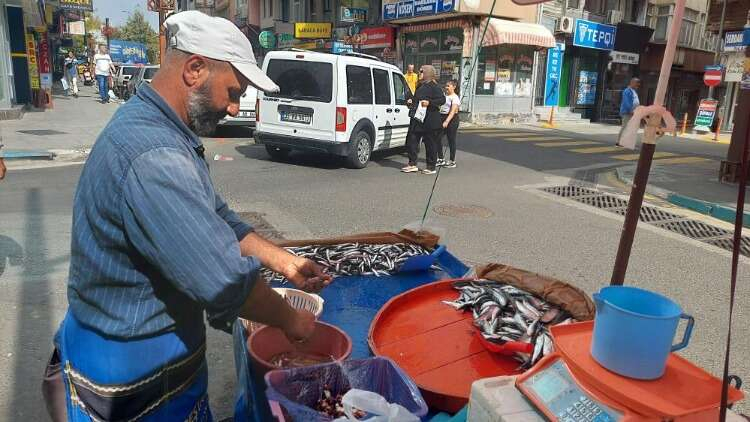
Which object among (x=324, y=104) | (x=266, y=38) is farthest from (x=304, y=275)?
(x=266, y=38)

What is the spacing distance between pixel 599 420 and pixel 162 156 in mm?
1438

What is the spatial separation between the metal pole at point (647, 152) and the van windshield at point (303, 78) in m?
8.36

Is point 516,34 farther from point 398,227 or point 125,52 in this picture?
point 125,52

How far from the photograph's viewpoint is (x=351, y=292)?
10.8 ft

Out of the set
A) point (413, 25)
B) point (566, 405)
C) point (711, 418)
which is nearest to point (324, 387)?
point (566, 405)

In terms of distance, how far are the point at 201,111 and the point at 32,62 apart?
815 inches

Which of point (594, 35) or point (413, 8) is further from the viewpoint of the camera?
point (594, 35)

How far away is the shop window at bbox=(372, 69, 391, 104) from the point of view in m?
11.1

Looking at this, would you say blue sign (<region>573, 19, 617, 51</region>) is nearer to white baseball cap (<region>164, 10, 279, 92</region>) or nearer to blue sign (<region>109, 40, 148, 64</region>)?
white baseball cap (<region>164, 10, 279, 92</region>)

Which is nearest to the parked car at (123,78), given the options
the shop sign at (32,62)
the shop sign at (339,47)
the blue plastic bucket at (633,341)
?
the shop sign at (32,62)

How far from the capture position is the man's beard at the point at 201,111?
5.62 ft

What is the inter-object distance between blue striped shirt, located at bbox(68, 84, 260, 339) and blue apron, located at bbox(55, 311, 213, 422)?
4 centimetres

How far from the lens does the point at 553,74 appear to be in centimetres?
2509

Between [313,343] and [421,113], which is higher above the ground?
[421,113]
